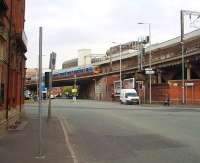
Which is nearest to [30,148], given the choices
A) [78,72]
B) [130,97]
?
[130,97]

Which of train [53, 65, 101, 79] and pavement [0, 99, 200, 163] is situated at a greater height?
train [53, 65, 101, 79]

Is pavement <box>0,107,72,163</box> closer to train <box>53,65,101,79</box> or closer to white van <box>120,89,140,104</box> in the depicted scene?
white van <box>120,89,140,104</box>

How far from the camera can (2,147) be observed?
1595 centimetres

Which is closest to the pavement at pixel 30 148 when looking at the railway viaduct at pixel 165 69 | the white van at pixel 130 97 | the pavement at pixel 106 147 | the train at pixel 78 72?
the pavement at pixel 106 147

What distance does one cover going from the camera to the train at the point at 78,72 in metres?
128

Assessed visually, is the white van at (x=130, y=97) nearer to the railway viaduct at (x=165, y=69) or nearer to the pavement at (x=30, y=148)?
the railway viaduct at (x=165, y=69)

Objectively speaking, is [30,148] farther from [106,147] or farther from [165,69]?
[165,69]

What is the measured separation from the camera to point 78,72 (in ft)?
457

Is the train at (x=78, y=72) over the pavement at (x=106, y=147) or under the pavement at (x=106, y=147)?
over

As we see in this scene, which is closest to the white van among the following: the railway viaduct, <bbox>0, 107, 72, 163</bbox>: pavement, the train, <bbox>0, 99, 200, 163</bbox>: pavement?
the railway viaduct

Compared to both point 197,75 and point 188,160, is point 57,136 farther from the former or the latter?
point 197,75

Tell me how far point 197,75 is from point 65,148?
74.4 meters

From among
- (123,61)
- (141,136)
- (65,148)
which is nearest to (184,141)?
(141,136)

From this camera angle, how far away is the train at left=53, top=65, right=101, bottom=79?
420 feet
